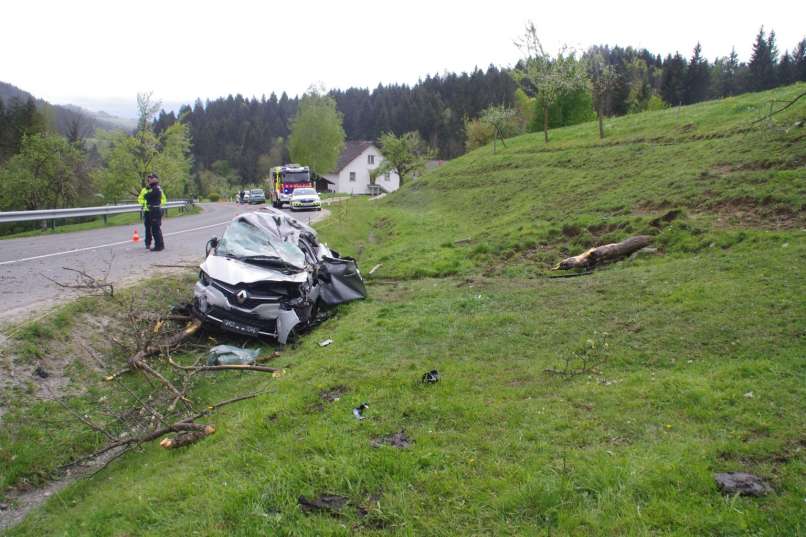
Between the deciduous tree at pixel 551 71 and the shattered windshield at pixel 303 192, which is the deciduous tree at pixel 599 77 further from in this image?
the shattered windshield at pixel 303 192

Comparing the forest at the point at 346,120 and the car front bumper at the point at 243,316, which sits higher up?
the forest at the point at 346,120

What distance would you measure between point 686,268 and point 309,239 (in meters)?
7.28

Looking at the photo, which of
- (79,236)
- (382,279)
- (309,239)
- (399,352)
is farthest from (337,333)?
(79,236)

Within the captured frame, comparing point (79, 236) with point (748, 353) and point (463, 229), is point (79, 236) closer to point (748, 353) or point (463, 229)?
point (463, 229)

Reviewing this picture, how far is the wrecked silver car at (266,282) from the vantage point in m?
8.59

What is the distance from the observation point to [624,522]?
3.44 metres

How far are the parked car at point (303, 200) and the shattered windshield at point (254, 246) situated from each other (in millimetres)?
21585

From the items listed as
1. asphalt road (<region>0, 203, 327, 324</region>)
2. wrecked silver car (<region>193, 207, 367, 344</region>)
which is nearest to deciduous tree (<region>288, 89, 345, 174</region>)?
asphalt road (<region>0, 203, 327, 324</region>)

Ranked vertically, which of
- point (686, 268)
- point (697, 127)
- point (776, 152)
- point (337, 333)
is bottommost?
point (337, 333)

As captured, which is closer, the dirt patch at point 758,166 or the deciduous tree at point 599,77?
the dirt patch at point 758,166

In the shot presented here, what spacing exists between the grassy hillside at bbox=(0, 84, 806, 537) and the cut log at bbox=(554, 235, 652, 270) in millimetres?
412

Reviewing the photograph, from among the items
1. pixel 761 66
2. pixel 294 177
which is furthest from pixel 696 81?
pixel 294 177

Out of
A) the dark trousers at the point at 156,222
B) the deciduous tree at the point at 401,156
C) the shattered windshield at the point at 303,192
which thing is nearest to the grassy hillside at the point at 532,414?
the dark trousers at the point at 156,222

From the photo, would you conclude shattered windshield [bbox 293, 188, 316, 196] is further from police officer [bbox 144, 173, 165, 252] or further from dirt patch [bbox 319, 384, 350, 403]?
dirt patch [bbox 319, 384, 350, 403]
